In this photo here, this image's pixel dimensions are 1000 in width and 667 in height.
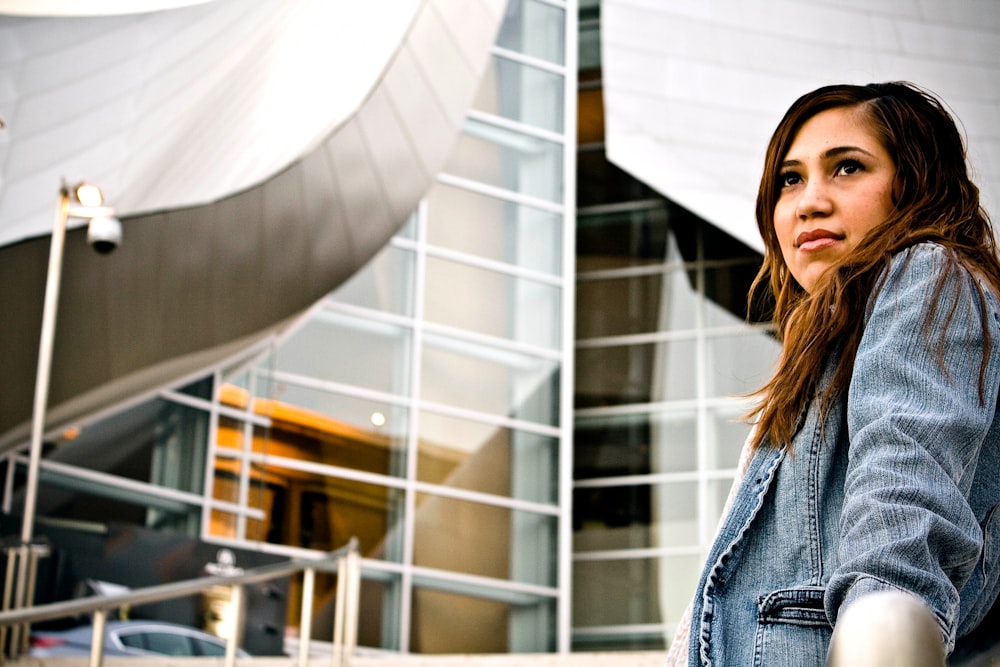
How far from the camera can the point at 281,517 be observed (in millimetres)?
10305

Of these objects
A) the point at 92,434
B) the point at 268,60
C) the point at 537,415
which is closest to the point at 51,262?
the point at 92,434

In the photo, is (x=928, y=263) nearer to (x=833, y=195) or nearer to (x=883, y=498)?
(x=833, y=195)

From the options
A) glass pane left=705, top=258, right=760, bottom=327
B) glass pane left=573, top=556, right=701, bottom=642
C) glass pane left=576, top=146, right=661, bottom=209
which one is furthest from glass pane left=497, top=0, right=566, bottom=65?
glass pane left=573, top=556, right=701, bottom=642

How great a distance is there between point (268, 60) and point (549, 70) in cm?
314

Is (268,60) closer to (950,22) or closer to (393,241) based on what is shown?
(393,241)

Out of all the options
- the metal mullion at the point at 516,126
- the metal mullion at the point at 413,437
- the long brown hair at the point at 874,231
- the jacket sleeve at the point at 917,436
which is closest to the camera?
the jacket sleeve at the point at 917,436

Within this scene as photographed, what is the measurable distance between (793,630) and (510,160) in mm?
11034

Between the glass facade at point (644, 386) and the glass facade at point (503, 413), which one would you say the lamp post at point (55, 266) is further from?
the glass facade at point (644, 386)

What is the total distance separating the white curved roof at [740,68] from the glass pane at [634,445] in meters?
1.86

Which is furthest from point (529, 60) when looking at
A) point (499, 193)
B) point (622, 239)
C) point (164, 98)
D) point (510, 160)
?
point (164, 98)

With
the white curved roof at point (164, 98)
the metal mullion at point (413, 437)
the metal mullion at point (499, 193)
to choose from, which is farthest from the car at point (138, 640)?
the metal mullion at point (499, 193)

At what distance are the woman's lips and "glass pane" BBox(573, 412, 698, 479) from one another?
32.6ft

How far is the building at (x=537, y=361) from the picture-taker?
10336mm

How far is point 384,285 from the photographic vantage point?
11.3m
